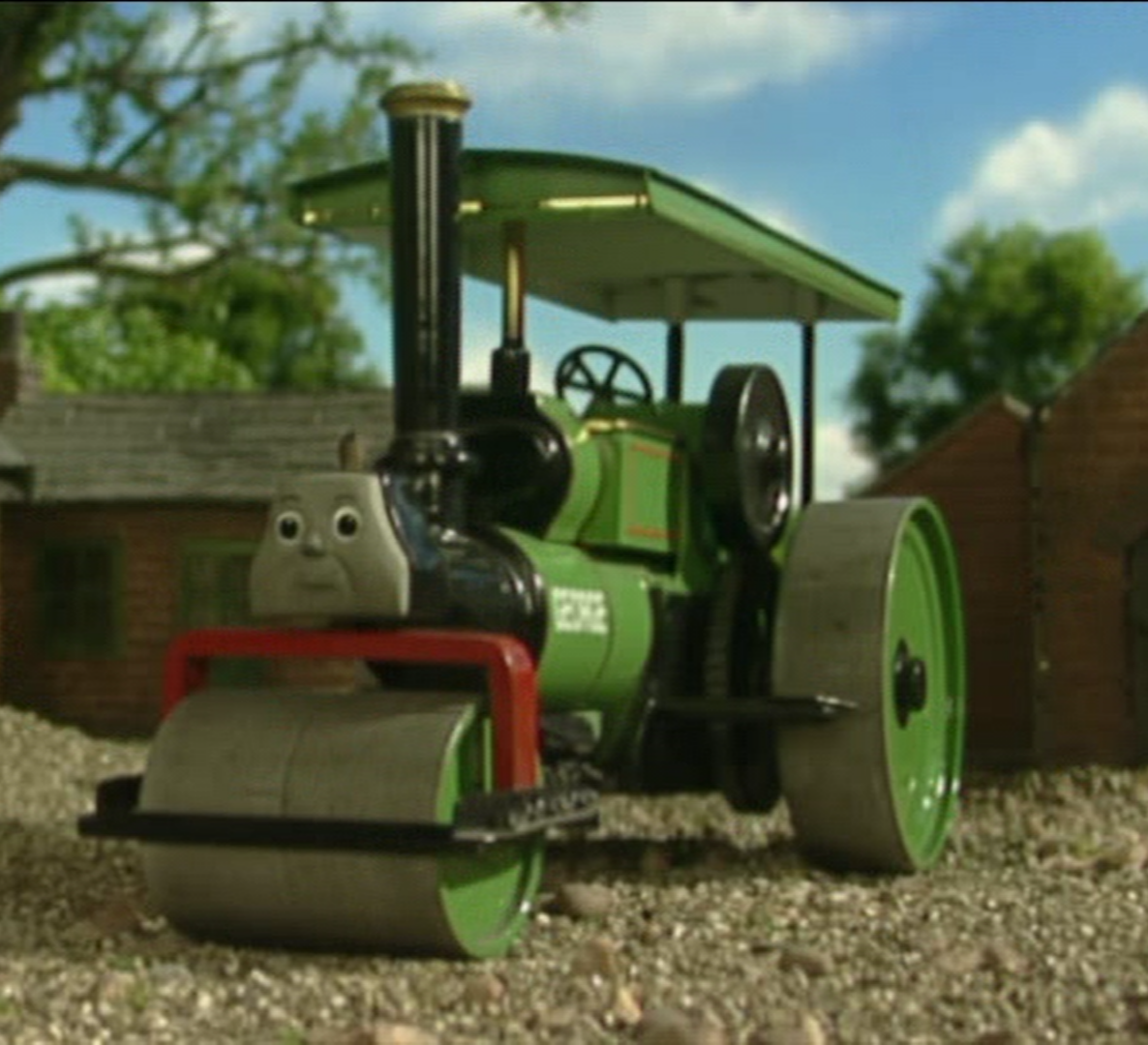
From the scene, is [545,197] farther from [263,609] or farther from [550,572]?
[263,609]

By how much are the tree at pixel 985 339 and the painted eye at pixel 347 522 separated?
34659mm

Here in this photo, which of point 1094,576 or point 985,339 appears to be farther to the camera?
point 985,339

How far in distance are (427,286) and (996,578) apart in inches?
281

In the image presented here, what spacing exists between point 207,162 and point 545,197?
18071 mm

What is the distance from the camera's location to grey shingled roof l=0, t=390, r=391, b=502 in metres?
17.2

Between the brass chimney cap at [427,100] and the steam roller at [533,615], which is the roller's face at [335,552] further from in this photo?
the brass chimney cap at [427,100]

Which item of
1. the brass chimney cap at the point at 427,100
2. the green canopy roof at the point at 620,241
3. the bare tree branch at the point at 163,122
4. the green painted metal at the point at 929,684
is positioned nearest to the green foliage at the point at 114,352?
the bare tree branch at the point at 163,122

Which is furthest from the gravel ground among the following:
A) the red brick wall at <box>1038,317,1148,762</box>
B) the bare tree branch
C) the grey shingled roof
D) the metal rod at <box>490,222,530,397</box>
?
the bare tree branch

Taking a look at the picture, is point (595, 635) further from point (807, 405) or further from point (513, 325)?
point (807, 405)

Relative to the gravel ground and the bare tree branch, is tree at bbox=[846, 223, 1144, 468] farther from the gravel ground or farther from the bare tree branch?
the gravel ground

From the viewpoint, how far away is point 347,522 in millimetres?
6055

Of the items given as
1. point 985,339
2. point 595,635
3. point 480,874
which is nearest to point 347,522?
point 480,874

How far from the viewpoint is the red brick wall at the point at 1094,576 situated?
12.8 metres

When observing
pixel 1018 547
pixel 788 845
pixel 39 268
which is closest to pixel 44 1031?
pixel 788 845
